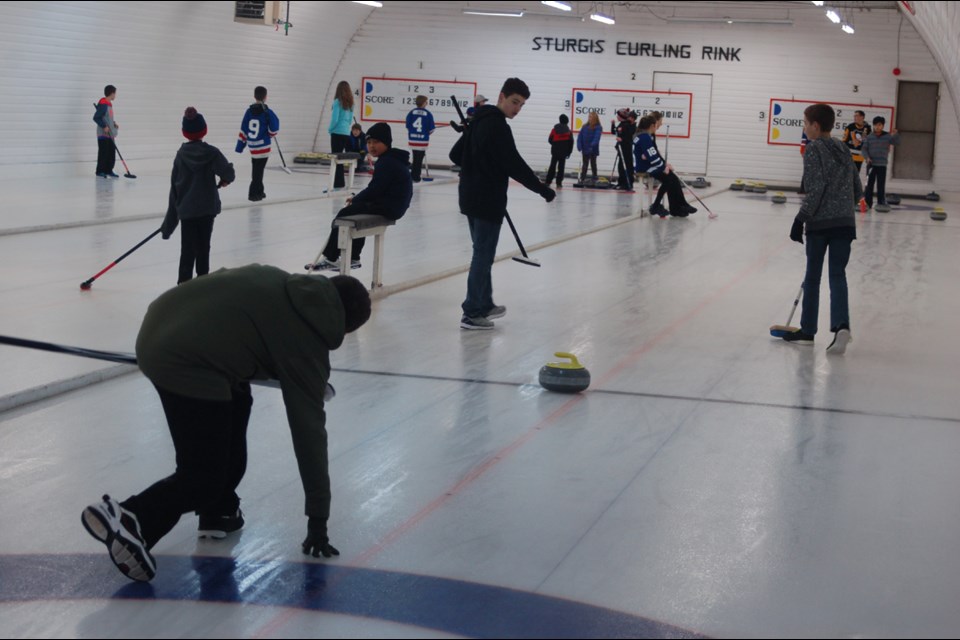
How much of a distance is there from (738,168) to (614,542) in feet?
88.6

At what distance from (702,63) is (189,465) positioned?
2801 cm

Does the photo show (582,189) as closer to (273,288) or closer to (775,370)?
(775,370)

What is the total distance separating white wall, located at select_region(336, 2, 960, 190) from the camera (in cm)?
2900

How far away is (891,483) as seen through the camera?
5.41m

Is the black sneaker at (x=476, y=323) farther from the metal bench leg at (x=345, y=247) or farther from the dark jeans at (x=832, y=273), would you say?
the dark jeans at (x=832, y=273)

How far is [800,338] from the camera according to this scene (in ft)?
28.7

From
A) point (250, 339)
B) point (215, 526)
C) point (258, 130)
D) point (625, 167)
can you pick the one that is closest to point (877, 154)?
point (625, 167)

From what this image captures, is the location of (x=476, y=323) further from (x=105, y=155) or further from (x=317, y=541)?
(x=105, y=155)

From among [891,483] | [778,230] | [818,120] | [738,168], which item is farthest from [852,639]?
[738,168]

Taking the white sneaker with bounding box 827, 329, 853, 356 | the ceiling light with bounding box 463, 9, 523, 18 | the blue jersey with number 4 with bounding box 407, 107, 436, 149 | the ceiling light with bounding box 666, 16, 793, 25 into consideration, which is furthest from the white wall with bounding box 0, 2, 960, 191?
the white sneaker with bounding box 827, 329, 853, 356

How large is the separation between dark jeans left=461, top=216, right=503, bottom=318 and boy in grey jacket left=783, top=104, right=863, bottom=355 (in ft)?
7.06

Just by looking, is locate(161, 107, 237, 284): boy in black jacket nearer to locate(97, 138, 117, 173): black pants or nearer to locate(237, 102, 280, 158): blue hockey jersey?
locate(237, 102, 280, 158): blue hockey jersey

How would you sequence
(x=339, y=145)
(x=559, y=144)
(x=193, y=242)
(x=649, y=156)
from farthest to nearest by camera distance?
(x=559, y=144) → (x=339, y=145) → (x=649, y=156) → (x=193, y=242)

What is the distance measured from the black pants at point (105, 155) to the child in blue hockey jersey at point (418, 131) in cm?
603
